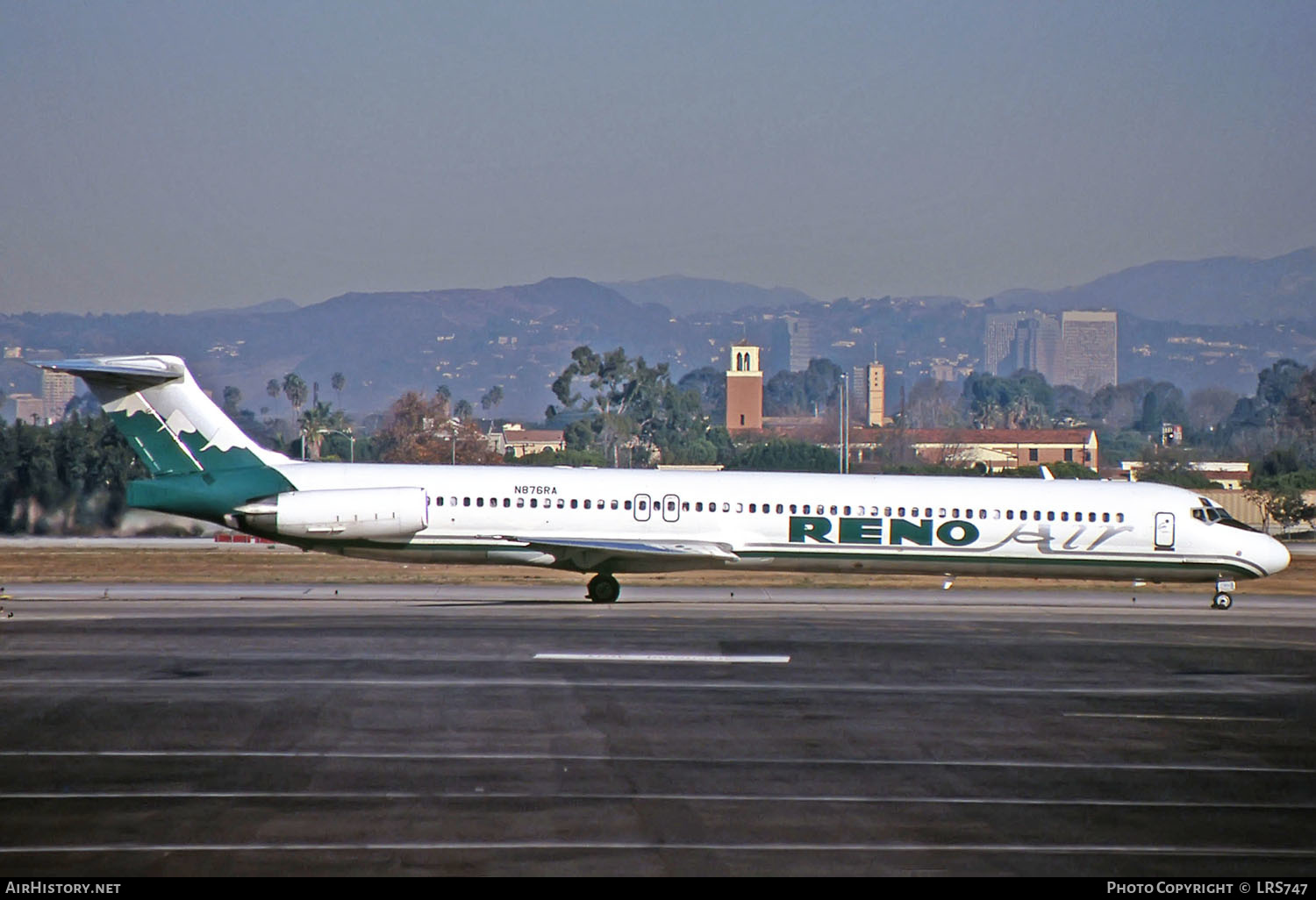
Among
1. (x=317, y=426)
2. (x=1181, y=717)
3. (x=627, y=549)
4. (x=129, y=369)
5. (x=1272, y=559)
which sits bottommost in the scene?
(x=1181, y=717)

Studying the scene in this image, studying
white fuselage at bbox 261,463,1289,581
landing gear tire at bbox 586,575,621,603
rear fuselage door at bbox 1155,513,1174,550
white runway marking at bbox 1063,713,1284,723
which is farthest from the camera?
rear fuselage door at bbox 1155,513,1174,550

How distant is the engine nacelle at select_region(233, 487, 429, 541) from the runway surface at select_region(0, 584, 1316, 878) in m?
2.30

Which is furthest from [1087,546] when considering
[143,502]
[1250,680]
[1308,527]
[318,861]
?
[1308,527]

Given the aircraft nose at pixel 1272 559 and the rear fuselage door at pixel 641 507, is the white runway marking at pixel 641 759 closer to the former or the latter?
the rear fuselage door at pixel 641 507

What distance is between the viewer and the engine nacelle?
31.7 m

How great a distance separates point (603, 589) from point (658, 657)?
931 cm

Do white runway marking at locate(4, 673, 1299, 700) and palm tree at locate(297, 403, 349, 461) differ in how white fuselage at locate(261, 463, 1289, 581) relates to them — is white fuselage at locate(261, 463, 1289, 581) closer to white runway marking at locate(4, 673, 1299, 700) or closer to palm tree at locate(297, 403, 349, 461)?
white runway marking at locate(4, 673, 1299, 700)

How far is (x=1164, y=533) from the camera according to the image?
110 feet

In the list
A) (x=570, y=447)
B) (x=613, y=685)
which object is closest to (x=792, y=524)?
(x=613, y=685)

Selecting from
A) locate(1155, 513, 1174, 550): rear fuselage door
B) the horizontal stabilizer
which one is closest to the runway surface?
locate(1155, 513, 1174, 550): rear fuselage door

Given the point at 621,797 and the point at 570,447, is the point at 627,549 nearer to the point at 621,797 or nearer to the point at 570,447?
the point at 621,797

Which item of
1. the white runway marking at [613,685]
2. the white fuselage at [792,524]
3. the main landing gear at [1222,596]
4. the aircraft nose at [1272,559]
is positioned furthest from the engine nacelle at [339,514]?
the aircraft nose at [1272,559]

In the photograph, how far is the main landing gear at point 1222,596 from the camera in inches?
1342
